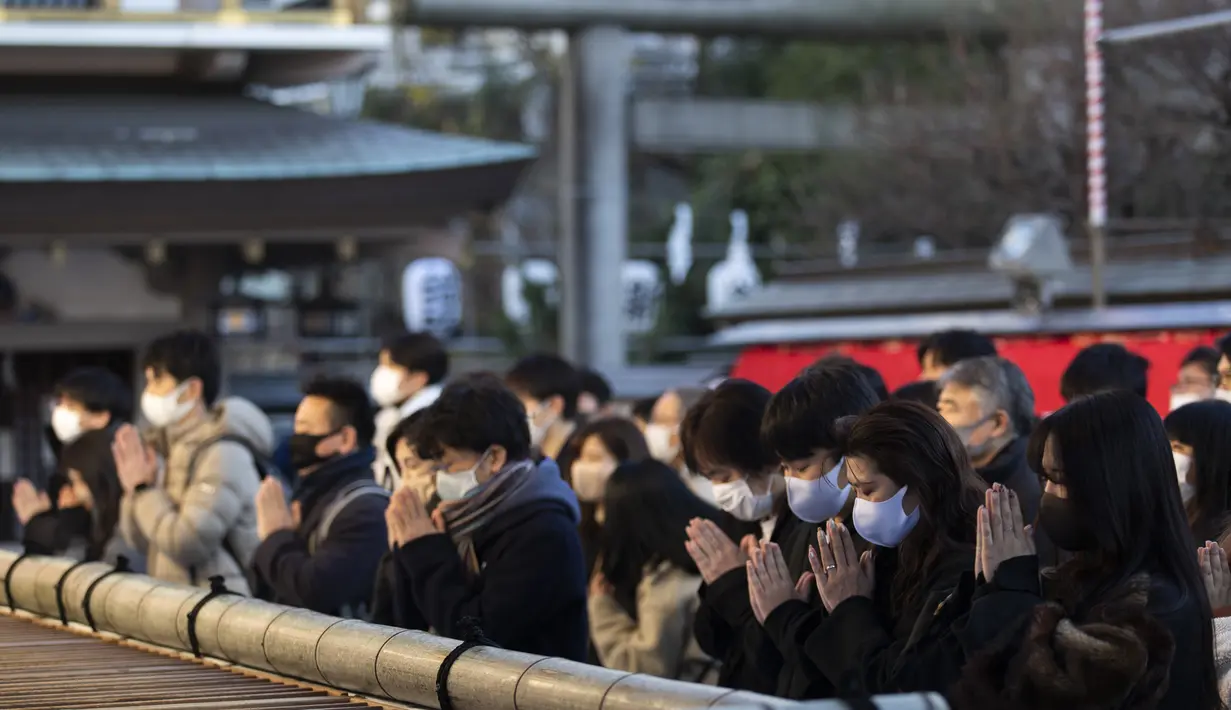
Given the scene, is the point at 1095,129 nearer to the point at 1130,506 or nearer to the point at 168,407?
the point at 168,407

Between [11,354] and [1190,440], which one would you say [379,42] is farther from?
[1190,440]

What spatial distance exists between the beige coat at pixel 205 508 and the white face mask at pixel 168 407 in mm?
61

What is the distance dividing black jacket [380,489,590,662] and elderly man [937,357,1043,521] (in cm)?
122

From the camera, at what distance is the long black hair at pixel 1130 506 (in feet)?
12.1

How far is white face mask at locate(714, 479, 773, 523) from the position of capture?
541cm

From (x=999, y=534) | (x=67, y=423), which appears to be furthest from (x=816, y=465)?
(x=67, y=423)

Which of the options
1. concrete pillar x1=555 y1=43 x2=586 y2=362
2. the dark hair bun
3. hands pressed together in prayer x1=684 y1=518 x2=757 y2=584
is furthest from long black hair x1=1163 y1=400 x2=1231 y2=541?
concrete pillar x1=555 y1=43 x2=586 y2=362

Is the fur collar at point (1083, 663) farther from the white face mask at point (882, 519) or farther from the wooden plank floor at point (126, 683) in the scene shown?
the wooden plank floor at point (126, 683)

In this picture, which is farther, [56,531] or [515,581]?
[56,531]

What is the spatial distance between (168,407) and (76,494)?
0.76 meters

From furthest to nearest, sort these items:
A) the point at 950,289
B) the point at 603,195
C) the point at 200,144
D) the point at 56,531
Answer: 1. the point at 603,195
2. the point at 950,289
3. the point at 200,144
4. the point at 56,531

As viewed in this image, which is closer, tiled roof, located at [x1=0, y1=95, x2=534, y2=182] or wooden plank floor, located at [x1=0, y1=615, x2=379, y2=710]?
wooden plank floor, located at [x1=0, y1=615, x2=379, y2=710]

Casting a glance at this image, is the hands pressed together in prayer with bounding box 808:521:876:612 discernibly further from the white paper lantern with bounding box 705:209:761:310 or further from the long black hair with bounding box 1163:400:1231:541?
the white paper lantern with bounding box 705:209:761:310

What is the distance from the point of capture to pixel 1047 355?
13672 millimetres
